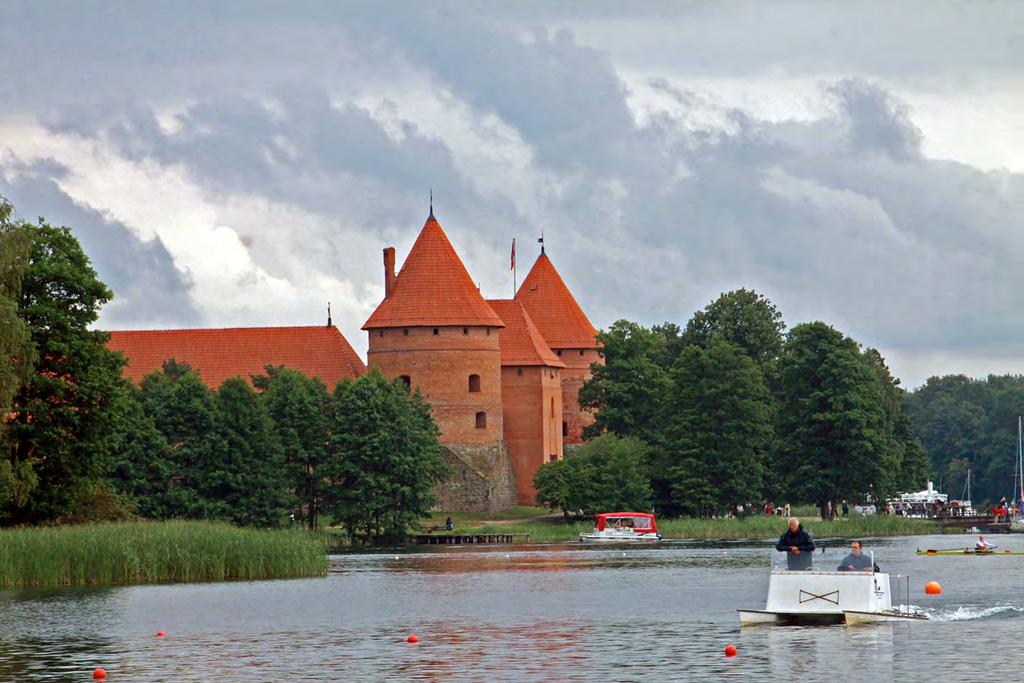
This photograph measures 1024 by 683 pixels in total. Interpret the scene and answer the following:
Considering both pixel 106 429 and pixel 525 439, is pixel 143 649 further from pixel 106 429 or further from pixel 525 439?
pixel 525 439

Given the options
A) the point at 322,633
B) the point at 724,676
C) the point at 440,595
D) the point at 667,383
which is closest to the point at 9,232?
the point at 440,595

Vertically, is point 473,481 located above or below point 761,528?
above

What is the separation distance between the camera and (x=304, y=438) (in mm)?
78375

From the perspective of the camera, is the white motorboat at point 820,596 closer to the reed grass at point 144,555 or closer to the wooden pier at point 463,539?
the reed grass at point 144,555

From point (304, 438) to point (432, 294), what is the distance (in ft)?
57.0


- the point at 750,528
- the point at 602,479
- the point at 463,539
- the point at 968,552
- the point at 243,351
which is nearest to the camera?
the point at 968,552

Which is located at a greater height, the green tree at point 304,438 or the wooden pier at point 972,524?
the green tree at point 304,438

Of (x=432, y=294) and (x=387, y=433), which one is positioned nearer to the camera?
(x=387, y=433)

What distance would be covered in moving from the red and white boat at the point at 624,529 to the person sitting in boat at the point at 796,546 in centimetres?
A: 4270

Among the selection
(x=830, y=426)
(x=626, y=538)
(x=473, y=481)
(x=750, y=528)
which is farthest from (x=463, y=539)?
(x=830, y=426)

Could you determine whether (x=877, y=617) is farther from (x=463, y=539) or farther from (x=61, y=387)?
(x=463, y=539)

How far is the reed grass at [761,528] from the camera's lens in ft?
246

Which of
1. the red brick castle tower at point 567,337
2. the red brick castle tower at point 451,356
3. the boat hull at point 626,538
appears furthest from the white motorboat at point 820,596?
the red brick castle tower at point 567,337

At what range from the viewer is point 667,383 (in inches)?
3622
